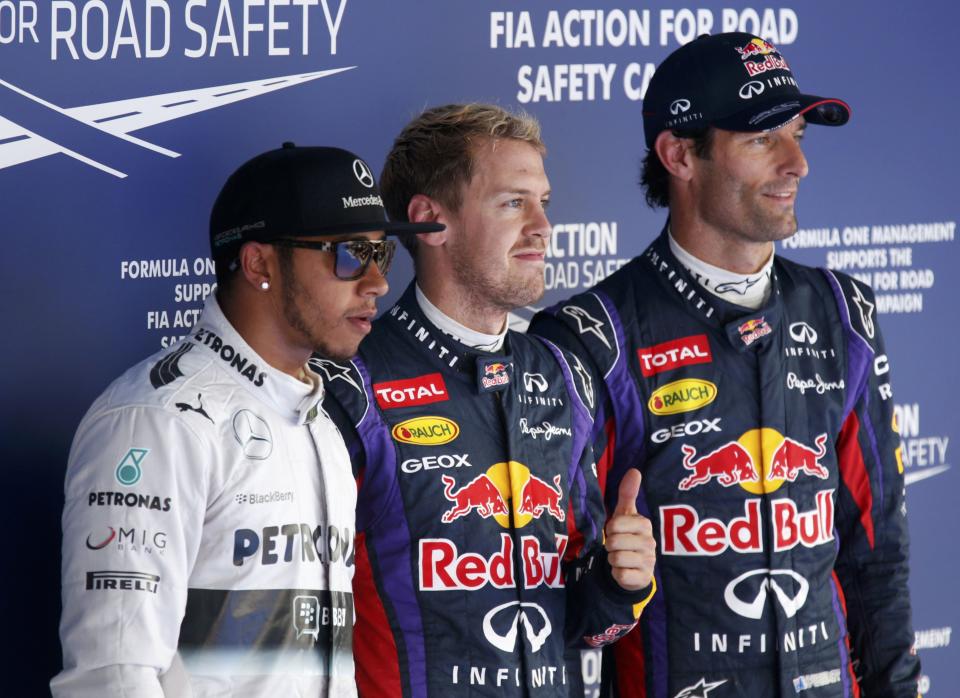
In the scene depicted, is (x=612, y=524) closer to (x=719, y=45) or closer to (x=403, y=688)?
(x=403, y=688)

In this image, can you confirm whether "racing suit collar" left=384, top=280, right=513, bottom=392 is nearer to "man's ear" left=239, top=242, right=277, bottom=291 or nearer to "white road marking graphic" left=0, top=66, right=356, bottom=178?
"man's ear" left=239, top=242, right=277, bottom=291

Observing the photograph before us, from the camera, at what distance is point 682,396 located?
251 centimetres

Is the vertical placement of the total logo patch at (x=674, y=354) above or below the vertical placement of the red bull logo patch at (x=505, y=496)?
above

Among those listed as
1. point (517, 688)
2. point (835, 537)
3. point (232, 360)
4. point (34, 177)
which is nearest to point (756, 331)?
point (835, 537)

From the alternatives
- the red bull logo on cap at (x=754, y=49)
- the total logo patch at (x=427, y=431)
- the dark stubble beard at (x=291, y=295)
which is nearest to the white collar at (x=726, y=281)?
the red bull logo on cap at (x=754, y=49)

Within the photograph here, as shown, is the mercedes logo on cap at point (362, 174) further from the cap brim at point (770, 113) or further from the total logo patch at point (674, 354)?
the cap brim at point (770, 113)

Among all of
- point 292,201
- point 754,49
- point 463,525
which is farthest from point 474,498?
point 754,49

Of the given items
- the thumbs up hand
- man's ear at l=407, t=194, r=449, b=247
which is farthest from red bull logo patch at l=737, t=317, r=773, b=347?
man's ear at l=407, t=194, r=449, b=247

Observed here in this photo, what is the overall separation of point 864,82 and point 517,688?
1891mm

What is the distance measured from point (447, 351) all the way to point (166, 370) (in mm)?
574

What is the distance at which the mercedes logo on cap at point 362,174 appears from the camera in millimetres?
2055

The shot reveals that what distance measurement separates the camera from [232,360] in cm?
195

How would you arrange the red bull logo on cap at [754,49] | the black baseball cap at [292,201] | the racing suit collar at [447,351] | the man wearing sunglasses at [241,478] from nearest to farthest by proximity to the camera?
1. the man wearing sunglasses at [241,478]
2. the black baseball cap at [292,201]
3. the racing suit collar at [447,351]
4. the red bull logo on cap at [754,49]

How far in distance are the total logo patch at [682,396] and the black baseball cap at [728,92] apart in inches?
18.0
